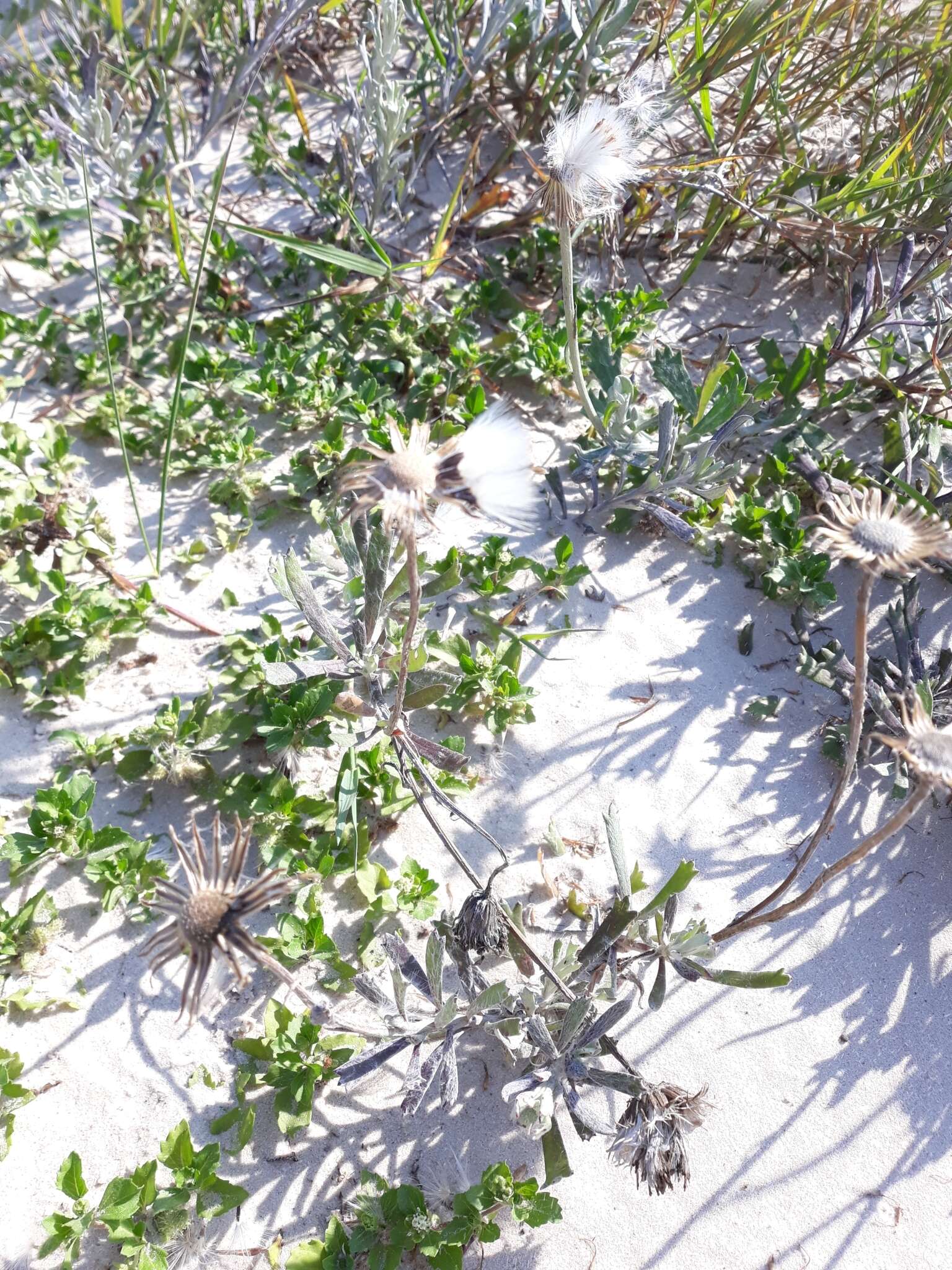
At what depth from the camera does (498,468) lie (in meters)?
1.26

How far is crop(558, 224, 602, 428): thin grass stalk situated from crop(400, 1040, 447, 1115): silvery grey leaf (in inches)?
55.9

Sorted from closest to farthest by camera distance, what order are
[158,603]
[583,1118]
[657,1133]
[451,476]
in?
[451,476] → [657,1133] → [583,1118] → [158,603]

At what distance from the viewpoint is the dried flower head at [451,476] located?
1.12 metres

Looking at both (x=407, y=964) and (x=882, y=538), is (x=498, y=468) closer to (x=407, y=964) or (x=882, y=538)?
(x=882, y=538)

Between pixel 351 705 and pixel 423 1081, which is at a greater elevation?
pixel 351 705

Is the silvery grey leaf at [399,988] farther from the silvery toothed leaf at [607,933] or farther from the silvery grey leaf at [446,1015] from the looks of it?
the silvery toothed leaf at [607,933]

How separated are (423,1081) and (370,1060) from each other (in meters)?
0.10

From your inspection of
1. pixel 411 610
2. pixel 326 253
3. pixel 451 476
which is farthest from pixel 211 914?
pixel 326 253

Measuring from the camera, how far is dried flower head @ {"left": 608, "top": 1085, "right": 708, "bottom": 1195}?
1346mm

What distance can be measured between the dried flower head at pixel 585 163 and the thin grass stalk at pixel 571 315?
4 cm

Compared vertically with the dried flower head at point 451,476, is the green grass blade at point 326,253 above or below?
above

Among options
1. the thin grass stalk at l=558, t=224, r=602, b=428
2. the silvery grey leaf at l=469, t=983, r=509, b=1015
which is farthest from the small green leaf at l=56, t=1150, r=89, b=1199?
the thin grass stalk at l=558, t=224, r=602, b=428

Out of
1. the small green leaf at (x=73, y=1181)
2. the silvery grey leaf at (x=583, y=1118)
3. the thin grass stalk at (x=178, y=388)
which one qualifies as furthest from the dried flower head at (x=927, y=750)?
the thin grass stalk at (x=178, y=388)

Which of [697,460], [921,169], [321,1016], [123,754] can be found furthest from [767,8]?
[321,1016]
